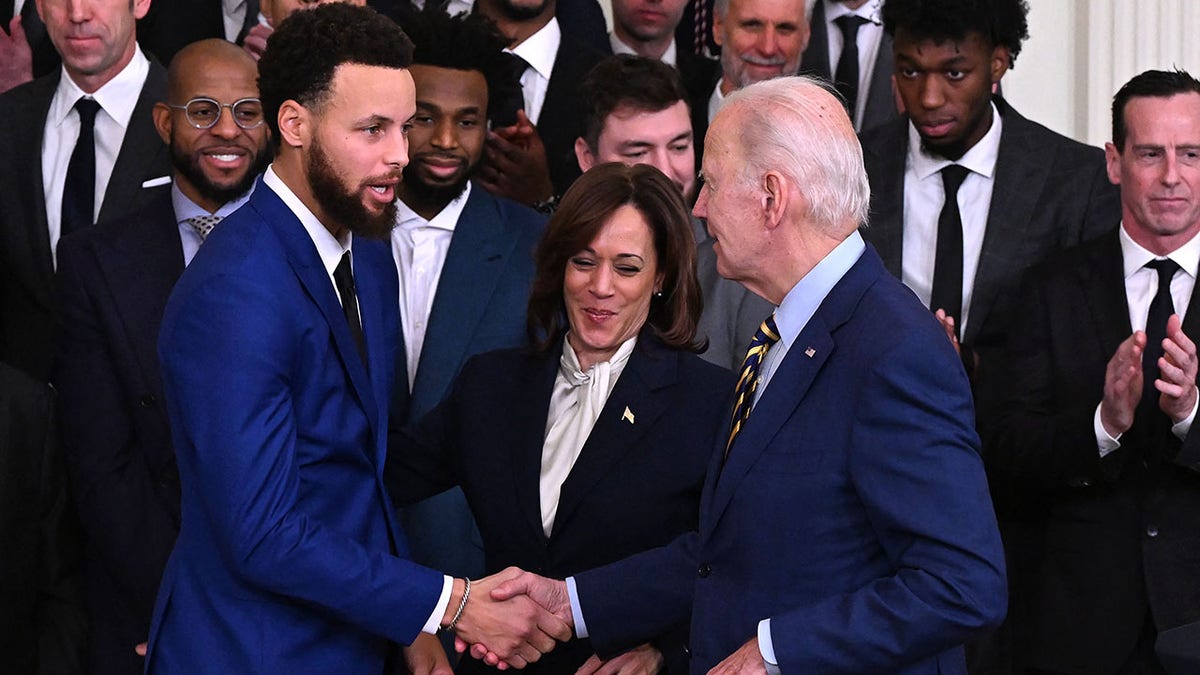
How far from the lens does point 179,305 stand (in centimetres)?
260

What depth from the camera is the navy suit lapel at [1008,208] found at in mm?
4047

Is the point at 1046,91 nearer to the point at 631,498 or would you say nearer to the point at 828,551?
the point at 631,498

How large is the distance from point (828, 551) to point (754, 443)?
0.18m

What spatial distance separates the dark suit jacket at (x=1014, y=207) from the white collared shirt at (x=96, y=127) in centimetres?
185

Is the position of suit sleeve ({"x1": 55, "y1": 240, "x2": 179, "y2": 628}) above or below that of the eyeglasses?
below

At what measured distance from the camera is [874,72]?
4770 millimetres

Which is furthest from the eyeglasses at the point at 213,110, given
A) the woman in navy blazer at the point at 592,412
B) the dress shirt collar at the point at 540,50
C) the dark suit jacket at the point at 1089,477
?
the dark suit jacket at the point at 1089,477

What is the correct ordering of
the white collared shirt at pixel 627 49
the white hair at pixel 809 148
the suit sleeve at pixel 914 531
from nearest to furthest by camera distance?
the suit sleeve at pixel 914 531 < the white hair at pixel 809 148 < the white collared shirt at pixel 627 49

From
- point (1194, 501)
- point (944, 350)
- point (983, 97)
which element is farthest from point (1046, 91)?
point (944, 350)

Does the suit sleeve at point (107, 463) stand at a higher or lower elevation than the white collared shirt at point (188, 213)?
lower

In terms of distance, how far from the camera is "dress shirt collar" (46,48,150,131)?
14.0 feet

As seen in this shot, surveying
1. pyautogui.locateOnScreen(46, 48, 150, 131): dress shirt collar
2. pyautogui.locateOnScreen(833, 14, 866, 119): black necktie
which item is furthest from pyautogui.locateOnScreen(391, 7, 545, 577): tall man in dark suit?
pyautogui.locateOnScreen(833, 14, 866, 119): black necktie

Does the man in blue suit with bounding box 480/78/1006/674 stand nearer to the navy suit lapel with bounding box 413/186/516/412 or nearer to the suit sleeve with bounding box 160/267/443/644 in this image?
the suit sleeve with bounding box 160/267/443/644

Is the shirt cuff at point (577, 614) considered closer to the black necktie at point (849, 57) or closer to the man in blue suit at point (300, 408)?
the man in blue suit at point (300, 408)
